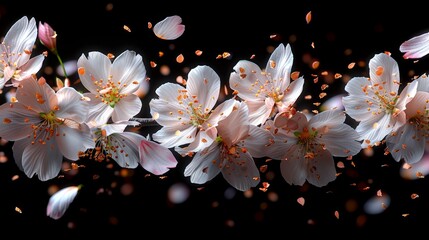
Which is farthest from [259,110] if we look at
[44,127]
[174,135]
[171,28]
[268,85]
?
[44,127]

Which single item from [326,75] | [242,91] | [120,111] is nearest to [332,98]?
[326,75]

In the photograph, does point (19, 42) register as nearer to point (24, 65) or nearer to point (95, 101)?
point (24, 65)

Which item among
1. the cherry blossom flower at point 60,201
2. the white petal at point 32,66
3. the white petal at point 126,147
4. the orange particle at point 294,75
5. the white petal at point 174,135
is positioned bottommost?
the cherry blossom flower at point 60,201

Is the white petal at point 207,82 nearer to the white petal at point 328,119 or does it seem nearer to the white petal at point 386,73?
the white petal at point 328,119

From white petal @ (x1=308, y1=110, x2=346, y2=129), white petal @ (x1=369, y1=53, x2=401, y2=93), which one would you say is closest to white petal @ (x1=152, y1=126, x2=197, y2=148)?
white petal @ (x1=308, y1=110, x2=346, y2=129)

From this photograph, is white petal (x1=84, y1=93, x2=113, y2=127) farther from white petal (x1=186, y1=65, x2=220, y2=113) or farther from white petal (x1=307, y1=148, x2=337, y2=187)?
white petal (x1=307, y1=148, x2=337, y2=187)

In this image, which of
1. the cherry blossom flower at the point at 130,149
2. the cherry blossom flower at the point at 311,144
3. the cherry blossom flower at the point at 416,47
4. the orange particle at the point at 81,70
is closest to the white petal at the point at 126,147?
the cherry blossom flower at the point at 130,149

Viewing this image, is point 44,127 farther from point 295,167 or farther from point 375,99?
point 375,99
